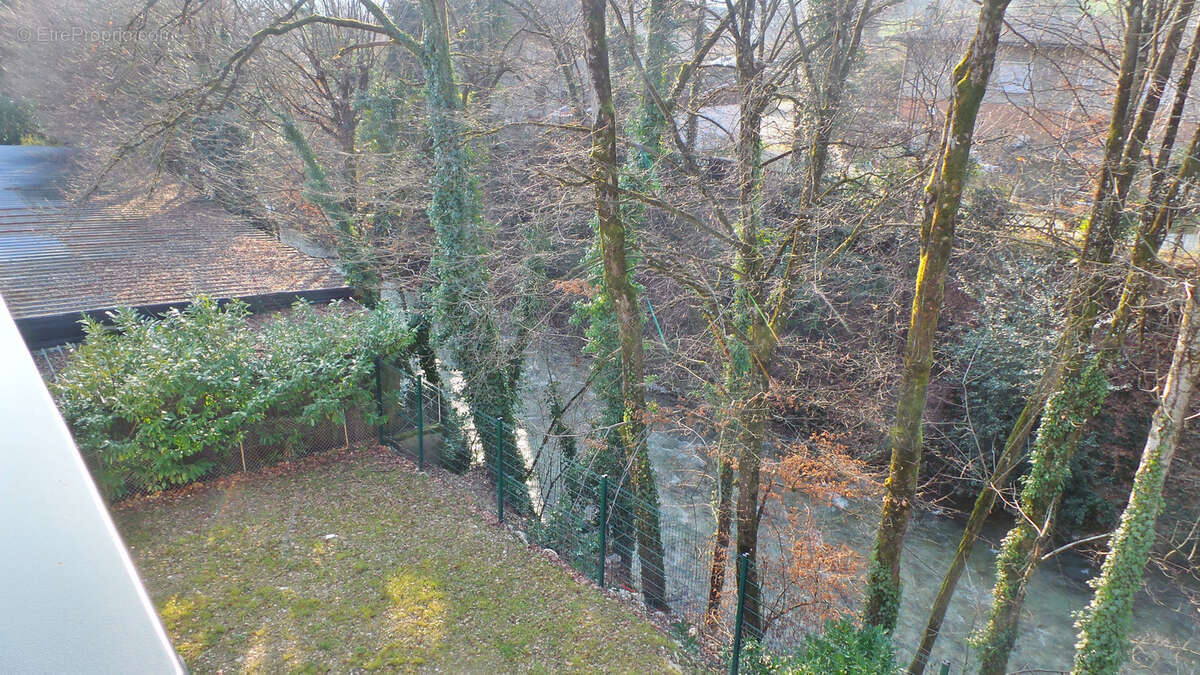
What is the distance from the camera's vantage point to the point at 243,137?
17.1 metres

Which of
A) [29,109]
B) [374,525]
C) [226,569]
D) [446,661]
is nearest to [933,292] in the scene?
[446,661]

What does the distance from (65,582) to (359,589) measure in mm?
5895

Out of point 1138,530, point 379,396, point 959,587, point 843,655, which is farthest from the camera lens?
point 959,587

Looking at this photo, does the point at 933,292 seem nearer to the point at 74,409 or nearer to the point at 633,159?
the point at 633,159

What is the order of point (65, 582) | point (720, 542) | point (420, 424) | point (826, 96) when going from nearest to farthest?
point (65, 582) < point (826, 96) < point (720, 542) < point (420, 424)

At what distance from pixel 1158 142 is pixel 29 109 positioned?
115 feet

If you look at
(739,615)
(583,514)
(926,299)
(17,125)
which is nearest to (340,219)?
(583,514)

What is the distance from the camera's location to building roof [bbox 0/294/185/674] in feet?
3.16

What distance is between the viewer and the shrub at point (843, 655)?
4.99 metres

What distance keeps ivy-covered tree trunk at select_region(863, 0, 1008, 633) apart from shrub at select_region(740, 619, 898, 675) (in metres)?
0.98

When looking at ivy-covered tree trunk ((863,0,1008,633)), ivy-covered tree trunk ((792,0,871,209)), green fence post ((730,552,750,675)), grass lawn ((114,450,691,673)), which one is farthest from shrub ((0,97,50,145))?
ivy-covered tree trunk ((863,0,1008,633))

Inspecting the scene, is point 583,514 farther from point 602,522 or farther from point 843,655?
point 843,655

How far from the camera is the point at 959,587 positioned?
10.2 m

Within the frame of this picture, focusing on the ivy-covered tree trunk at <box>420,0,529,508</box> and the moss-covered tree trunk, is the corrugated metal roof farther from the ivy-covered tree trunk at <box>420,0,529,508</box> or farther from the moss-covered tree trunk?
the ivy-covered tree trunk at <box>420,0,529,508</box>
